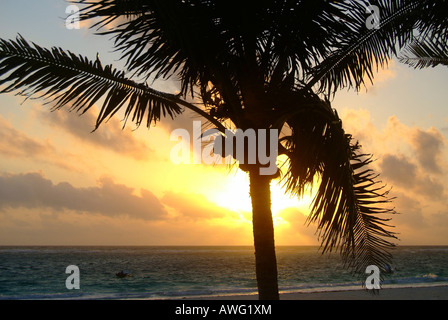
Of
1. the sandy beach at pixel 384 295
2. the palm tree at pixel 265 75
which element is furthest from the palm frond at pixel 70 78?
the sandy beach at pixel 384 295

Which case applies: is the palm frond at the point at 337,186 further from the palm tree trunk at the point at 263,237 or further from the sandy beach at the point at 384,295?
the sandy beach at the point at 384,295

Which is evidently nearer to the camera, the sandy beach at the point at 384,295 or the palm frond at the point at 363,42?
the palm frond at the point at 363,42

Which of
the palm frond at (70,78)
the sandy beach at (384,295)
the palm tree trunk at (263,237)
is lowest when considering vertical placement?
the sandy beach at (384,295)

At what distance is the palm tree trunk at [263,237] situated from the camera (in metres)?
3.86

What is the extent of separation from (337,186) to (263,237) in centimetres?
86

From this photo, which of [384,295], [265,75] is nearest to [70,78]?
[265,75]

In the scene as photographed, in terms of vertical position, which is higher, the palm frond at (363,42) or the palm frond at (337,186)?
the palm frond at (363,42)

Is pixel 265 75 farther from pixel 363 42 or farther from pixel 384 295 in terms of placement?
pixel 384 295

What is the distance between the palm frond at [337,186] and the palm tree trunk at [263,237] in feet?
1.25

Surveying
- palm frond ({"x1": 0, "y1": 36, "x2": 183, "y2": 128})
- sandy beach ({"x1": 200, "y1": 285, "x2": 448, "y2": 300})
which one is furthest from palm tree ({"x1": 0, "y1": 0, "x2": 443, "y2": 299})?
sandy beach ({"x1": 200, "y1": 285, "x2": 448, "y2": 300})

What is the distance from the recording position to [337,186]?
11.9 feet

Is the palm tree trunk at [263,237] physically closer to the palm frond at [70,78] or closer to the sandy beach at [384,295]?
the palm frond at [70,78]

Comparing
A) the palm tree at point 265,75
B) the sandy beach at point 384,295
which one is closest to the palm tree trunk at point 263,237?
the palm tree at point 265,75

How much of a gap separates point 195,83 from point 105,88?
38.9 inches
